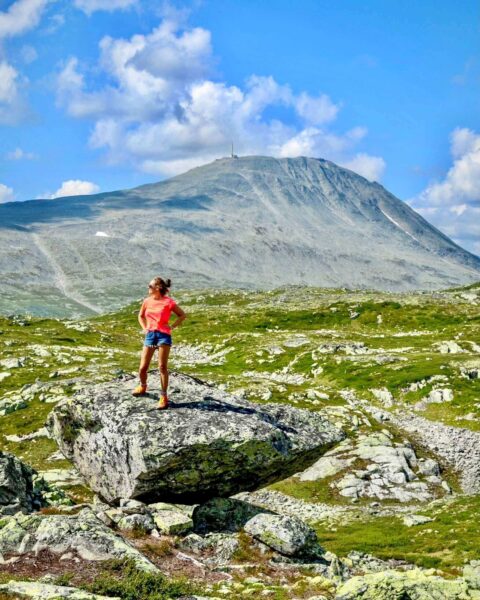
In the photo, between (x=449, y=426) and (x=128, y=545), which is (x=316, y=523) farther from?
(x=449, y=426)

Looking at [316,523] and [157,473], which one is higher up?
[157,473]

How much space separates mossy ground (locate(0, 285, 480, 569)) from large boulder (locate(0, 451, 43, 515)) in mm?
3661

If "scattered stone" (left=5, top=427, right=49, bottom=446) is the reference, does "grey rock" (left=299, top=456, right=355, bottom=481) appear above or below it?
below

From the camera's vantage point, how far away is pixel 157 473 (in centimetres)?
2277

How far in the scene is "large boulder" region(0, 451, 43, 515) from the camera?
22.0 m

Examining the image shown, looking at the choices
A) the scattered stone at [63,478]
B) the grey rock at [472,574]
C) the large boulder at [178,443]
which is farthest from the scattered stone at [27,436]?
the grey rock at [472,574]

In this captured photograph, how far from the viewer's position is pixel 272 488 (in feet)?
137

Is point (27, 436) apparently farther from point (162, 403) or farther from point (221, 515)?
point (221, 515)

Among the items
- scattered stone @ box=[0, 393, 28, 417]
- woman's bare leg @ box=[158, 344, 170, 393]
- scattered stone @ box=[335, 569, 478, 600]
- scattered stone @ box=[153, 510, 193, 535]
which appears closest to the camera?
scattered stone @ box=[335, 569, 478, 600]

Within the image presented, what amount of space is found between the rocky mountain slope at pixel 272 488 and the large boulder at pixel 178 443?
0.37ft

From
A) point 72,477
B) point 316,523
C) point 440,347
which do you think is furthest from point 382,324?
point 72,477

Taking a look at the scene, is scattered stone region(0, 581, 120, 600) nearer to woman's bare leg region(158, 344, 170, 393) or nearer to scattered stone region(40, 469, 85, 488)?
woman's bare leg region(158, 344, 170, 393)

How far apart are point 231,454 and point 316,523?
14996 millimetres

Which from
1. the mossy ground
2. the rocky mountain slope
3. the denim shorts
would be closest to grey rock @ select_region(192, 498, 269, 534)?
the rocky mountain slope
